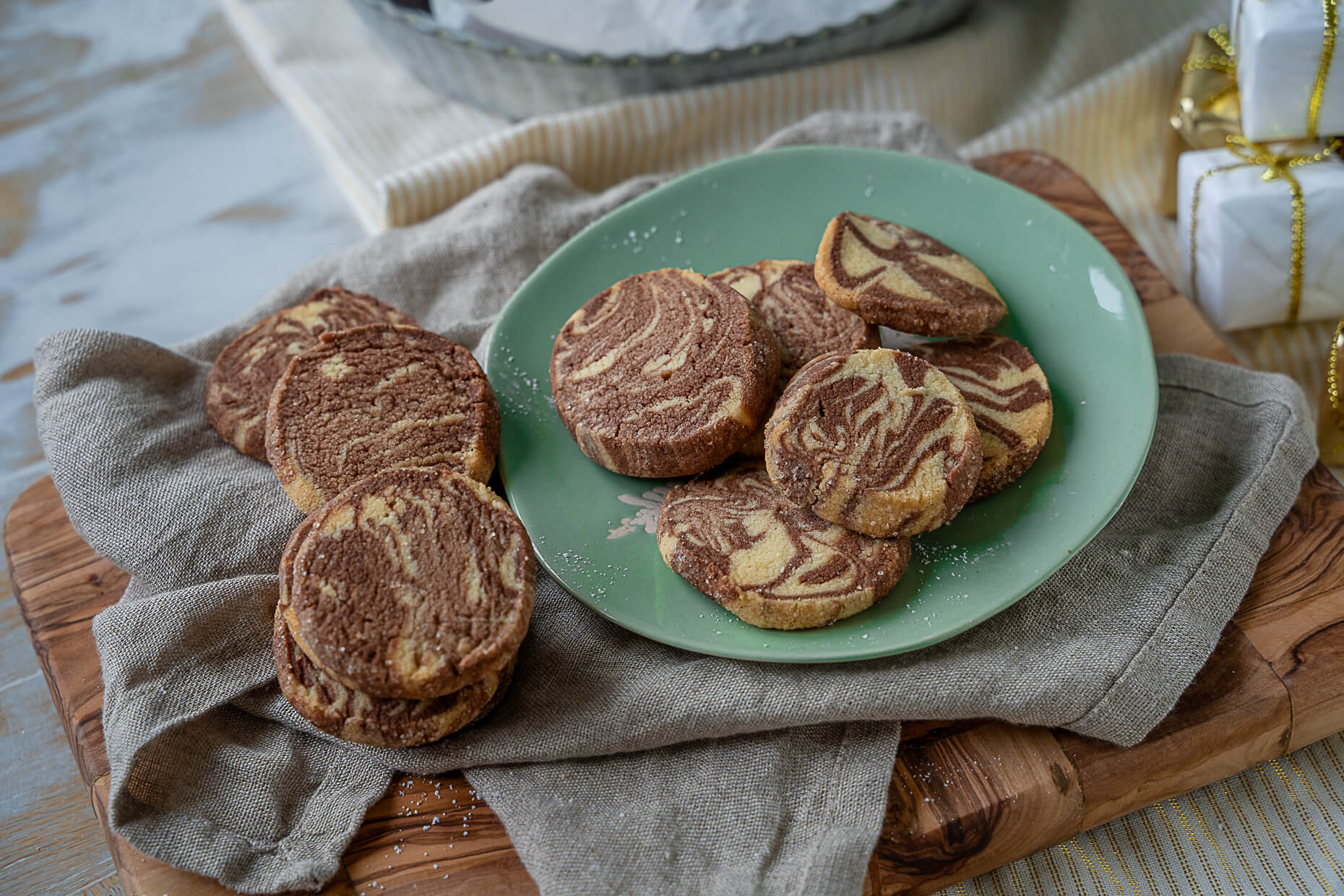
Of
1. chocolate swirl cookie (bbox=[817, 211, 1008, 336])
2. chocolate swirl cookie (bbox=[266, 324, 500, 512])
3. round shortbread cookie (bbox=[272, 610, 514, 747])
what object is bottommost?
round shortbread cookie (bbox=[272, 610, 514, 747])

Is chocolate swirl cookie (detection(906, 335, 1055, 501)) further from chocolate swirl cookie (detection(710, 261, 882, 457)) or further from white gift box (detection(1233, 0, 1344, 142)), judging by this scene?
white gift box (detection(1233, 0, 1344, 142))

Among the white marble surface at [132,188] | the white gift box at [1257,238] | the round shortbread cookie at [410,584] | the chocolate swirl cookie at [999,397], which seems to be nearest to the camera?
the round shortbread cookie at [410,584]

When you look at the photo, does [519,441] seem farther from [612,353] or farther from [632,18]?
[632,18]

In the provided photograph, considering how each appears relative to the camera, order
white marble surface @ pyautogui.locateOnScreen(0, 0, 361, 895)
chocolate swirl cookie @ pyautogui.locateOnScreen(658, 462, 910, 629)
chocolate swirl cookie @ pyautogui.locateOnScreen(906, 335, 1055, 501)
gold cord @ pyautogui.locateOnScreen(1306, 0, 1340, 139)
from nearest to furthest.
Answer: chocolate swirl cookie @ pyautogui.locateOnScreen(658, 462, 910, 629) < chocolate swirl cookie @ pyautogui.locateOnScreen(906, 335, 1055, 501) < gold cord @ pyautogui.locateOnScreen(1306, 0, 1340, 139) < white marble surface @ pyautogui.locateOnScreen(0, 0, 361, 895)

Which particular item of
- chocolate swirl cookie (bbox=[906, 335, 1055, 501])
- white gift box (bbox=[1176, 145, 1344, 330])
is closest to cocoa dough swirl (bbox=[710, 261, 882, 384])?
chocolate swirl cookie (bbox=[906, 335, 1055, 501])

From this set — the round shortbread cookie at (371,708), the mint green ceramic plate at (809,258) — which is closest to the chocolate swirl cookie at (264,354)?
the mint green ceramic plate at (809,258)

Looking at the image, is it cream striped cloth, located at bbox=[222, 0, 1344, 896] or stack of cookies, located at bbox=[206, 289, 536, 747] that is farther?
cream striped cloth, located at bbox=[222, 0, 1344, 896]

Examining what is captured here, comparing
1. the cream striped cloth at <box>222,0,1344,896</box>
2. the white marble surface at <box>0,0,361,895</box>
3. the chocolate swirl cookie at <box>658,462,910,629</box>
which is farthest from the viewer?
the white marble surface at <box>0,0,361,895</box>

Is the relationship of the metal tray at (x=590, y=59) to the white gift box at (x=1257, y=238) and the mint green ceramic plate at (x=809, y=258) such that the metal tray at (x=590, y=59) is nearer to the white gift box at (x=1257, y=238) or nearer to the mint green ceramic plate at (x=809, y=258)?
the mint green ceramic plate at (x=809, y=258)

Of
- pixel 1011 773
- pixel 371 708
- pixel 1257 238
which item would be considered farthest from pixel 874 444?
pixel 1257 238
